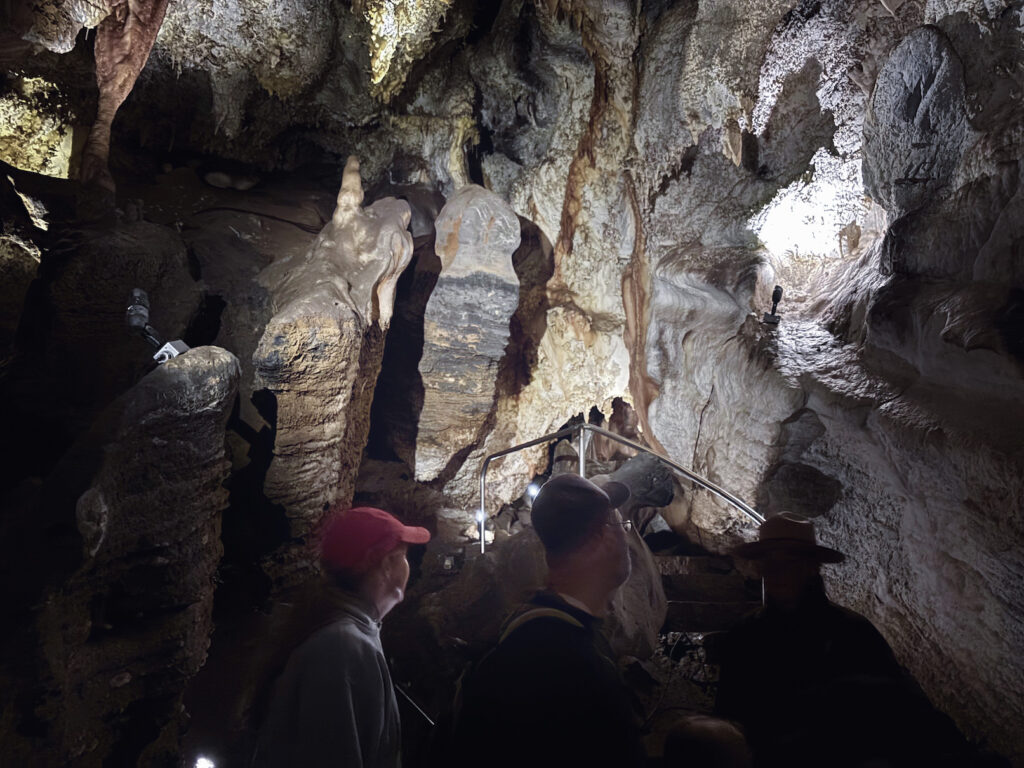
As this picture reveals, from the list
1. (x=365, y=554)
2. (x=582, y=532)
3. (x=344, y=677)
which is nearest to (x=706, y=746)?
(x=582, y=532)

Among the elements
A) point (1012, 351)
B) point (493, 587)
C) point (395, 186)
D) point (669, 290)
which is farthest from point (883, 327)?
→ point (395, 186)

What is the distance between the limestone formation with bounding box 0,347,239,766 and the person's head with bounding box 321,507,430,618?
73.6 inches

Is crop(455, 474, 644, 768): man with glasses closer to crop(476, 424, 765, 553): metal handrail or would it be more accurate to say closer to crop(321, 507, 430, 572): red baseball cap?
crop(321, 507, 430, 572): red baseball cap

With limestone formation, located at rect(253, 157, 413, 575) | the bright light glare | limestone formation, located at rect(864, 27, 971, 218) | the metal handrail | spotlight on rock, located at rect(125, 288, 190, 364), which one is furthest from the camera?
limestone formation, located at rect(253, 157, 413, 575)

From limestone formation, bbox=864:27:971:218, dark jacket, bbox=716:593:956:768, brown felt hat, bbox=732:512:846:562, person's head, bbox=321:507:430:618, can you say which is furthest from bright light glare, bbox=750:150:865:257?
person's head, bbox=321:507:430:618

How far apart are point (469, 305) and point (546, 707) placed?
429 cm

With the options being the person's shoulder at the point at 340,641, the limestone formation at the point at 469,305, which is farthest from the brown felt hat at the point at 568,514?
the limestone formation at the point at 469,305

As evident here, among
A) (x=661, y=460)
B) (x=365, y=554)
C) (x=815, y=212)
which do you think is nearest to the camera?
(x=365, y=554)

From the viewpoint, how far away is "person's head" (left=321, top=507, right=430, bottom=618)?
178cm

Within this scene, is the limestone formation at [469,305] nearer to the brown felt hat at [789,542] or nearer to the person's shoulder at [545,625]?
the brown felt hat at [789,542]

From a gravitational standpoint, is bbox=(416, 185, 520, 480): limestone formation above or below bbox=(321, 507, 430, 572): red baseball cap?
above

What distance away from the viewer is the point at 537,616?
129cm

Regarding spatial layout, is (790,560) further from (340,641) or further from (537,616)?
(340,641)

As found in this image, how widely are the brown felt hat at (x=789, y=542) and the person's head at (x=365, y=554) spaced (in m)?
1.10
